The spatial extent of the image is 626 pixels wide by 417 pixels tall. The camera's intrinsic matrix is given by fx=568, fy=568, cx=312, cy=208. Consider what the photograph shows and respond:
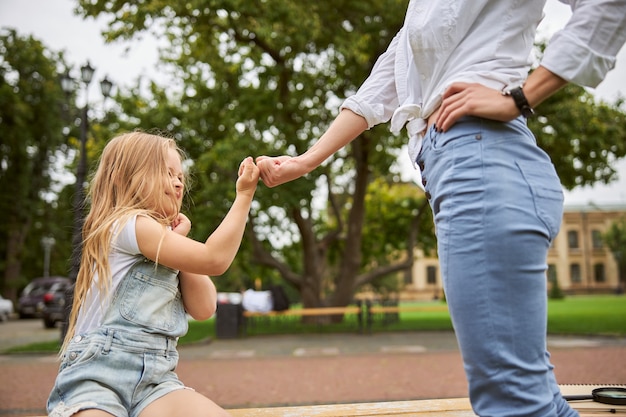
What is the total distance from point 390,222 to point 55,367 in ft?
45.0

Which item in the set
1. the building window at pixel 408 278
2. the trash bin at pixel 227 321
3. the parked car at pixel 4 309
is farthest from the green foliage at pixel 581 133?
the building window at pixel 408 278

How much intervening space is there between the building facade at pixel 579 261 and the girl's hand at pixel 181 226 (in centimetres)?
7291

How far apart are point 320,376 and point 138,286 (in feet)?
23.8

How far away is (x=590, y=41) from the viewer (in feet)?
3.94

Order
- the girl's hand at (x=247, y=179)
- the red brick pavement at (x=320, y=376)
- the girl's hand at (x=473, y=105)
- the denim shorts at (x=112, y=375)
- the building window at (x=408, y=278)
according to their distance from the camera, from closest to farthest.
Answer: the girl's hand at (x=473, y=105) → the denim shorts at (x=112, y=375) → the girl's hand at (x=247, y=179) → the red brick pavement at (x=320, y=376) → the building window at (x=408, y=278)

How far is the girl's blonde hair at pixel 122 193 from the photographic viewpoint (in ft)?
6.15

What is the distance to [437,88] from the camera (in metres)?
1.48

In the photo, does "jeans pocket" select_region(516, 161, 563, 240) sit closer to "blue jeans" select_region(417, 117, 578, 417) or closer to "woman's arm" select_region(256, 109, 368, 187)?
→ "blue jeans" select_region(417, 117, 578, 417)

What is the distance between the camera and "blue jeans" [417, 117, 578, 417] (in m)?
1.23

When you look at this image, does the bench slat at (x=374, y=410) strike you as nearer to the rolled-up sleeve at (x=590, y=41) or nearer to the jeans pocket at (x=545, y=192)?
the jeans pocket at (x=545, y=192)

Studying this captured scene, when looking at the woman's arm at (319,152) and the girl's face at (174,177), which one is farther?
the girl's face at (174,177)

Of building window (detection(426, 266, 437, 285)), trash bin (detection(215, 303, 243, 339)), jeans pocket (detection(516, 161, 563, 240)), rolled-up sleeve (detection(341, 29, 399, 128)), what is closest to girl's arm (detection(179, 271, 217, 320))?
rolled-up sleeve (detection(341, 29, 399, 128))

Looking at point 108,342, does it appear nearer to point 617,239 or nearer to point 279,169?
point 279,169

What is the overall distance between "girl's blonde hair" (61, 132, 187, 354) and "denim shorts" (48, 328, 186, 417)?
18 cm
